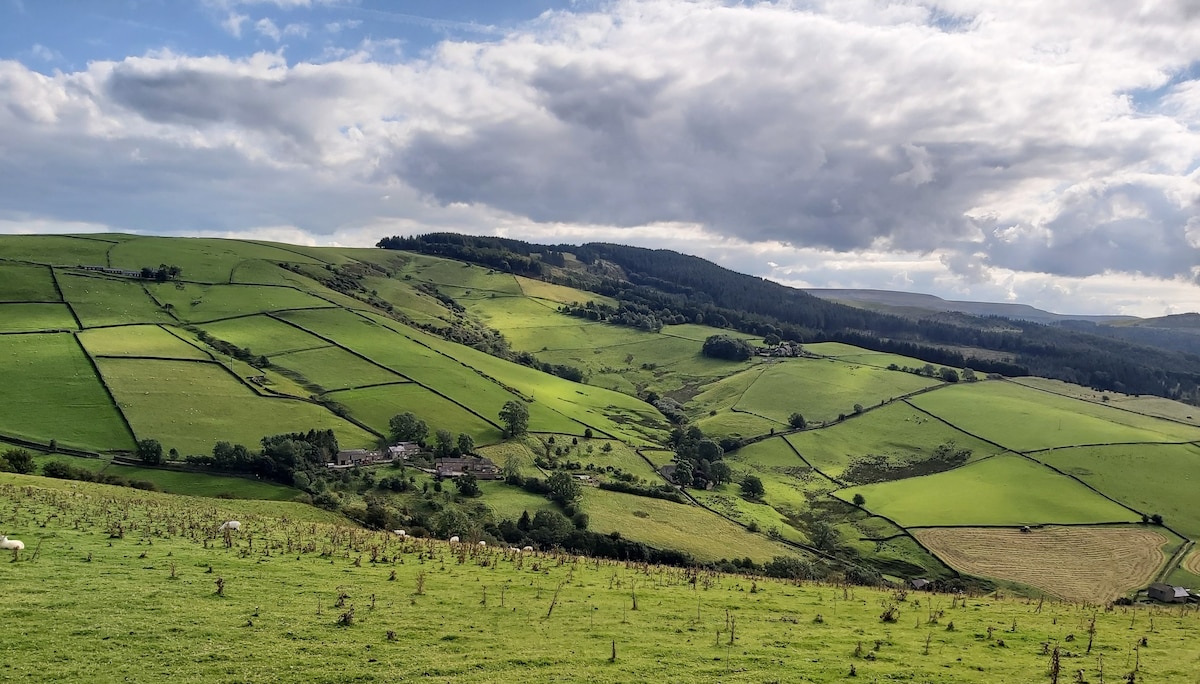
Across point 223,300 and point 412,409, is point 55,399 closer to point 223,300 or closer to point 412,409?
point 412,409

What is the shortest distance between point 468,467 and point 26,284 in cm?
9213

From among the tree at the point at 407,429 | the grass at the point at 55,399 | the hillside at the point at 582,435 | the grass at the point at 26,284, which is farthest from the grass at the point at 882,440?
the grass at the point at 26,284

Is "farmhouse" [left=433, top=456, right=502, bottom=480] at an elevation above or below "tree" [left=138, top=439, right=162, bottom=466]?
below

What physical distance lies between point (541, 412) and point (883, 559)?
2300 inches

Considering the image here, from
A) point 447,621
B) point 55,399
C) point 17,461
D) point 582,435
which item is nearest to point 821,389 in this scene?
point 582,435

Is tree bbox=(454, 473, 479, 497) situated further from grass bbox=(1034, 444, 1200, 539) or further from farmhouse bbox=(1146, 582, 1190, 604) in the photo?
grass bbox=(1034, 444, 1200, 539)

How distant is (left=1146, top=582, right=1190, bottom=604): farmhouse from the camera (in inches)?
2330

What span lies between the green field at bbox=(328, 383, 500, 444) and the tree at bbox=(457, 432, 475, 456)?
389cm

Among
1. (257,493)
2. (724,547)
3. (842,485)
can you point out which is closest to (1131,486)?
(842,485)

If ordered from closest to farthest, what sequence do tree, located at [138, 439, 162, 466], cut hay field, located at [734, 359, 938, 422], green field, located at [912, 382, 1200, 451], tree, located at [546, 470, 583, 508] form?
tree, located at [138, 439, 162, 466]
tree, located at [546, 470, 583, 508]
green field, located at [912, 382, 1200, 451]
cut hay field, located at [734, 359, 938, 422]

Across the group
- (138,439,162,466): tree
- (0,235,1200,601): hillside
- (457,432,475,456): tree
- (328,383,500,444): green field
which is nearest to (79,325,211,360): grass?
(0,235,1200,601): hillside

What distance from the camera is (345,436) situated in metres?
80.8

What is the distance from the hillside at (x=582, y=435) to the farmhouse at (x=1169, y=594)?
2829 millimetres

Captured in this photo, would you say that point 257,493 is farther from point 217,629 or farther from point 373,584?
point 217,629
